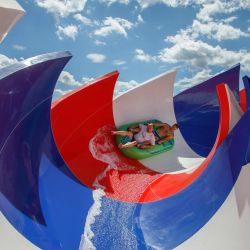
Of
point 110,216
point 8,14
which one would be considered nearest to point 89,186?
point 110,216

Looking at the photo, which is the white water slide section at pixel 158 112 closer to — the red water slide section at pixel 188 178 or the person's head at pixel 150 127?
the person's head at pixel 150 127

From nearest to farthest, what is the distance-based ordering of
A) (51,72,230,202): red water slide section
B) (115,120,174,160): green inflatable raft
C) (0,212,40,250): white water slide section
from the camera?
(0,212,40,250): white water slide section, (51,72,230,202): red water slide section, (115,120,174,160): green inflatable raft

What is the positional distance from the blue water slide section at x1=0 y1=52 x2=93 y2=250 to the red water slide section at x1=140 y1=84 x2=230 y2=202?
2.37 ft

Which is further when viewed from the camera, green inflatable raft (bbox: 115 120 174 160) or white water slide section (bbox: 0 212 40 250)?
green inflatable raft (bbox: 115 120 174 160)

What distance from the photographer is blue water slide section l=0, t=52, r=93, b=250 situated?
2557mm

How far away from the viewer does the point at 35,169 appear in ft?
10.2

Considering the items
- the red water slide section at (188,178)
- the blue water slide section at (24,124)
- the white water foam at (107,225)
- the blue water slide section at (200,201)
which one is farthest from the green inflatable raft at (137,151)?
the blue water slide section at (200,201)

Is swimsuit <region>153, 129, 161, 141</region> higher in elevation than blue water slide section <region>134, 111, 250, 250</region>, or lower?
higher

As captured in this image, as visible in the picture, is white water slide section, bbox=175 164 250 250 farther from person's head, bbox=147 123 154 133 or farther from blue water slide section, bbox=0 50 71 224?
person's head, bbox=147 123 154 133

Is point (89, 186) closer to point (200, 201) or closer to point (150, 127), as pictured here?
point (200, 201)

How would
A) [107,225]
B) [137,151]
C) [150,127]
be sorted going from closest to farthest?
[107,225]
[137,151]
[150,127]

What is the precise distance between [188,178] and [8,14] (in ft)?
7.89

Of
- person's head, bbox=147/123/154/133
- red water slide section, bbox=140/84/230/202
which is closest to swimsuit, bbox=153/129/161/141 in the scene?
person's head, bbox=147/123/154/133

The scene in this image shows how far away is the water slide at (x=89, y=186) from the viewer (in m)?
2.50
